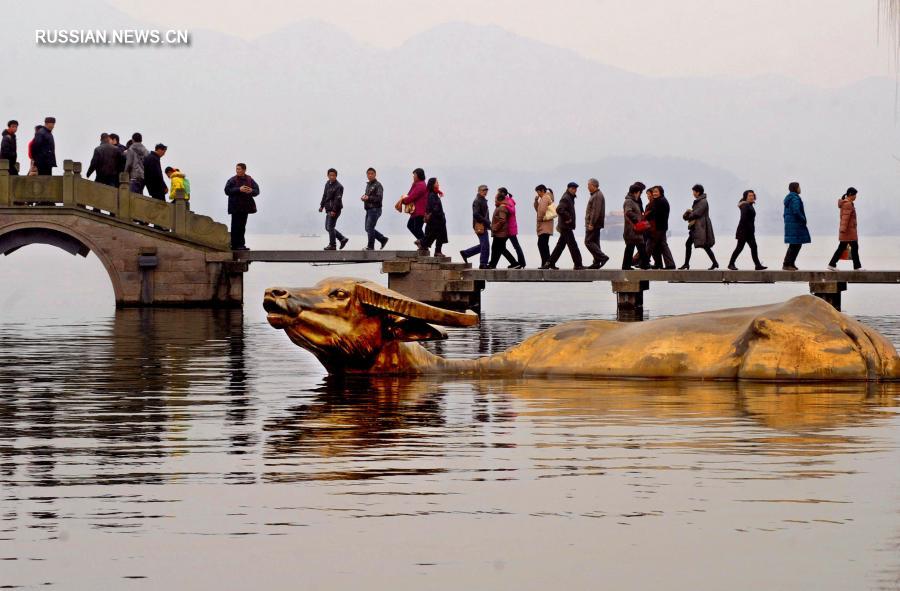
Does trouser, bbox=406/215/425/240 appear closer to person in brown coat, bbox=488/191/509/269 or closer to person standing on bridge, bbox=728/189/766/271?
person in brown coat, bbox=488/191/509/269

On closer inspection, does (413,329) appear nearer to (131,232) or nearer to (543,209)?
(543,209)

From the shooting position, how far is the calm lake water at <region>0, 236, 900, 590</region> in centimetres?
770

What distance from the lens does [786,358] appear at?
14016mm

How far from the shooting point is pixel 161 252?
3716cm

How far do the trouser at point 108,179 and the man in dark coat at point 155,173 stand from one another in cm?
62

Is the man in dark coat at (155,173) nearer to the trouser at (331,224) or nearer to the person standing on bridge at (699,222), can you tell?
the trouser at (331,224)

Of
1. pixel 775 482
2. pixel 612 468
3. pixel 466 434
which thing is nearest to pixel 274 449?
pixel 466 434

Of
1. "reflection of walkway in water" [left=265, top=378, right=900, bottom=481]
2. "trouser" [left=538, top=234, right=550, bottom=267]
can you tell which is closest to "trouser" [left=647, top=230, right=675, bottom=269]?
"trouser" [left=538, top=234, right=550, bottom=267]

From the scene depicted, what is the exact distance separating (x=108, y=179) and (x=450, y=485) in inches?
1135

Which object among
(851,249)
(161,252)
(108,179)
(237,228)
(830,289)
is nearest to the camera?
(830,289)

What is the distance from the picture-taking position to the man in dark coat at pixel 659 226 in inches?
1315

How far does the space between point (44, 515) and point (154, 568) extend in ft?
4.50

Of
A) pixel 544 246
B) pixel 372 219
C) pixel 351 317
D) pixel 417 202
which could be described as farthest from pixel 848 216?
pixel 351 317

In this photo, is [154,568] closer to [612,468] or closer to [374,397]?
[612,468]
